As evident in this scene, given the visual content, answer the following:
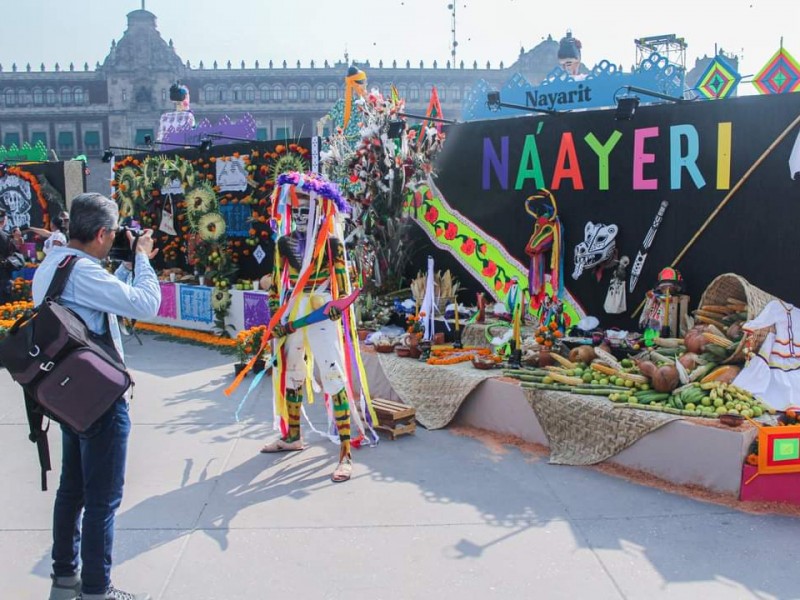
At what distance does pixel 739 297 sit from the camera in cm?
598

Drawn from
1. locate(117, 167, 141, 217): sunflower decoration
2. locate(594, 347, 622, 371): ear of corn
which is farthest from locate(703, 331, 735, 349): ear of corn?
locate(117, 167, 141, 217): sunflower decoration

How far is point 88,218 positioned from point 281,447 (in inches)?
112

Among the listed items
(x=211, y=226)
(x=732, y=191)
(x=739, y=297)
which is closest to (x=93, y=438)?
(x=739, y=297)

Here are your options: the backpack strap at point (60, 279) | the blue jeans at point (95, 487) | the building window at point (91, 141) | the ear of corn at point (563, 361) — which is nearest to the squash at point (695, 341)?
the ear of corn at point (563, 361)

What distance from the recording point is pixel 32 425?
3.29 m

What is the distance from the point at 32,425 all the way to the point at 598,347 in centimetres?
448

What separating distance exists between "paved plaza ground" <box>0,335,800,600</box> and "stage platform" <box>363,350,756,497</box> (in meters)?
0.21

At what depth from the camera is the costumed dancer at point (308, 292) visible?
5.32m

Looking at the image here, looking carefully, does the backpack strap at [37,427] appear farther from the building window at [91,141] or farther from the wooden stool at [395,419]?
the building window at [91,141]

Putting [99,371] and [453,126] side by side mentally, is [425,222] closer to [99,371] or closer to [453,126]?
[453,126]

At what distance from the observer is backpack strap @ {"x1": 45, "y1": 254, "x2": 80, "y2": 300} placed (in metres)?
3.10

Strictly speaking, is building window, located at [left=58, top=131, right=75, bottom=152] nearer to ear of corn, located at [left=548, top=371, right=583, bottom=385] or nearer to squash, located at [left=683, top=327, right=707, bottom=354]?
ear of corn, located at [left=548, top=371, right=583, bottom=385]

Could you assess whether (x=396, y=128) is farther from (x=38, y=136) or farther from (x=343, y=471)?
(x=38, y=136)

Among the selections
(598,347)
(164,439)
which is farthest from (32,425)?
(598,347)
